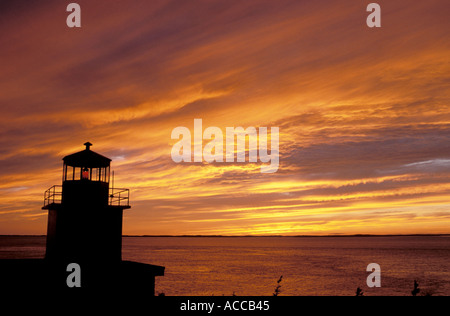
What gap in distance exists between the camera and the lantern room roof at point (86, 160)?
22125mm

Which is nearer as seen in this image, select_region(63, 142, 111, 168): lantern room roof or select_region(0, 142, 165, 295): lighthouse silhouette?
select_region(0, 142, 165, 295): lighthouse silhouette

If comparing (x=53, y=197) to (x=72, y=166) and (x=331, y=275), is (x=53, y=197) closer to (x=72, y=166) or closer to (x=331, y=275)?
(x=72, y=166)

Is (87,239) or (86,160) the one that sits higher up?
(86,160)

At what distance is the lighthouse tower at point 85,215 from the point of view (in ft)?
69.0

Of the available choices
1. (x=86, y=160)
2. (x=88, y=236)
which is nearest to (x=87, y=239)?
(x=88, y=236)

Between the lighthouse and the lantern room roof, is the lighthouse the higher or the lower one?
the lower one

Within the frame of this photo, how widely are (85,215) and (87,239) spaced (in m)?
1.27

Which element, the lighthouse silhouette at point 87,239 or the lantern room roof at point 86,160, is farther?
the lantern room roof at point 86,160

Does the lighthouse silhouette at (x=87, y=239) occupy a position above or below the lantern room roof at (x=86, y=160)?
below

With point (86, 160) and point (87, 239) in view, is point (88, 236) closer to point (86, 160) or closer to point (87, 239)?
point (87, 239)

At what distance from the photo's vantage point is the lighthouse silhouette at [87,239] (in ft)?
62.1

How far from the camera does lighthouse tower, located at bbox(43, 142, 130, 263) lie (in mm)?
21031

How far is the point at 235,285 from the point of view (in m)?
61.8

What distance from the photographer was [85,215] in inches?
841
